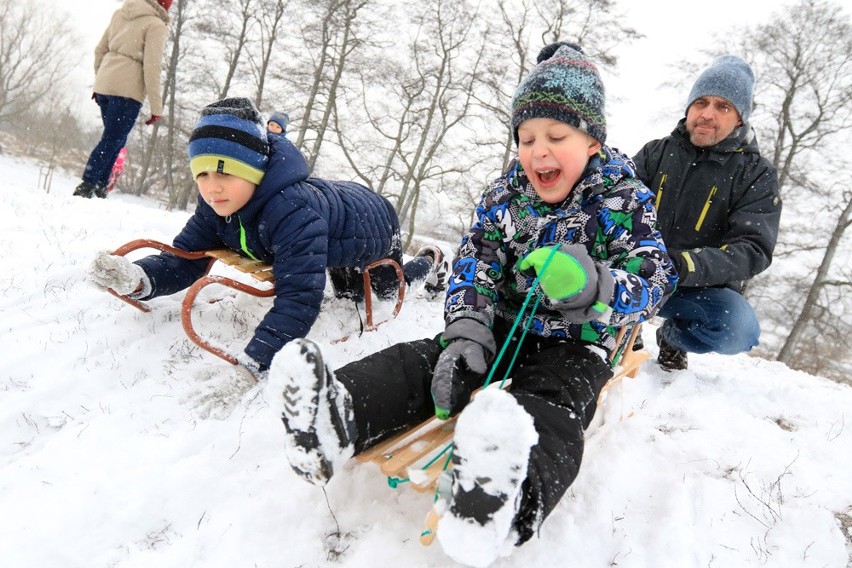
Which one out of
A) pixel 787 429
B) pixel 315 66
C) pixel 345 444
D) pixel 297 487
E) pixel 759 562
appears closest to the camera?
→ pixel 345 444

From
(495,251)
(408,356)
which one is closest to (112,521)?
(408,356)

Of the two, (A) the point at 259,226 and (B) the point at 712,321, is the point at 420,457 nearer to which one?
(A) the point at 259,226

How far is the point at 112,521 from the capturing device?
1.57 metres

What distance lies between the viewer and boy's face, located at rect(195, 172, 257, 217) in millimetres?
2605

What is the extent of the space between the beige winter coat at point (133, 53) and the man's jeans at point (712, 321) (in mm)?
5704

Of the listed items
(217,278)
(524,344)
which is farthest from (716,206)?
(217,278)

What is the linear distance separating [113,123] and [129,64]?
691 mm

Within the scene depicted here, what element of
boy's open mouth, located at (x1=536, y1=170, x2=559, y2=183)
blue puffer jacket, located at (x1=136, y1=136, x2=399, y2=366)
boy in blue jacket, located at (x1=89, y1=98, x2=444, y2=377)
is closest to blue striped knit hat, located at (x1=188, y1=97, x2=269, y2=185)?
boy in blue jacket, located at (x1=89, y1=98, x2=444, y2=377)

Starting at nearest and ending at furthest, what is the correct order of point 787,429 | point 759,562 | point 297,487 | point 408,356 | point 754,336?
point 759,562 < point 297,487 < point 408,356 < point 787,429 < point 754,336

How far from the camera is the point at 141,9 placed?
5.43 m

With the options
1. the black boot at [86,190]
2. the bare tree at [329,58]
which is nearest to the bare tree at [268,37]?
the bare tree at [329,58]

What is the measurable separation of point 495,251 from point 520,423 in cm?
124

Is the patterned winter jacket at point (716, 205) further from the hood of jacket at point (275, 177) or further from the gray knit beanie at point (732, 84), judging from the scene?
the hood of jacket at point (275, 177)

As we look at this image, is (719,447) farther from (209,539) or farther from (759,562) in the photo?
(209,539)
